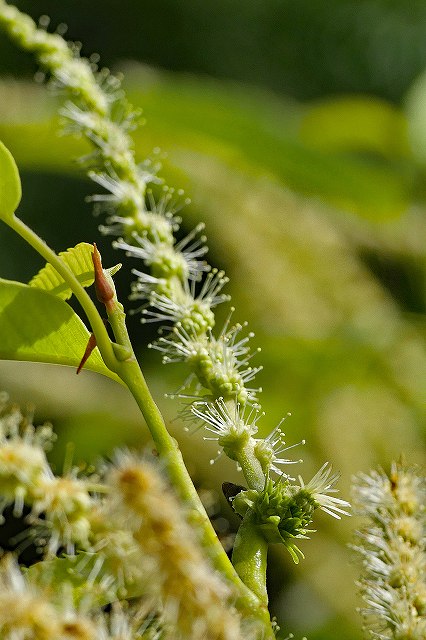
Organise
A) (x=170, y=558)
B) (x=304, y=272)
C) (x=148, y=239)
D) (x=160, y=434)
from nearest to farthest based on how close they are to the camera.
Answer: (x=170, y=558) → (x=160, y=434) → (x=148, y=239) → (x=304, y=272)

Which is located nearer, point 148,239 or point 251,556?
point 251,556

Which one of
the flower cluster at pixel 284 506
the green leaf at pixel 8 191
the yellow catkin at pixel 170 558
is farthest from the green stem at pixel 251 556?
the green leaf at pixel 8 191

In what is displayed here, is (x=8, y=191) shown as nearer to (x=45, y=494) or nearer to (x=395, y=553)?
(x=45, y=494)

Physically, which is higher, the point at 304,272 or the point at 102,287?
the point at 102,287

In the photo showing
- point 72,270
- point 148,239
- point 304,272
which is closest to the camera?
point 72,270

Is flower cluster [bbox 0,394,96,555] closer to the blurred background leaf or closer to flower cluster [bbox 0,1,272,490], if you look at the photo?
flower cluster [bbox 0,1,272,490]

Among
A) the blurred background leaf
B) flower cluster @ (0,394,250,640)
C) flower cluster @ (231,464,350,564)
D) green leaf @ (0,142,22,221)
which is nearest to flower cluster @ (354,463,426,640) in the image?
flower cluster @ (231,464,350,564)

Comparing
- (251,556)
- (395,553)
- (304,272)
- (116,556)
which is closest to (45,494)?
(116,556)
